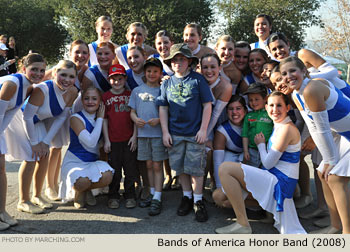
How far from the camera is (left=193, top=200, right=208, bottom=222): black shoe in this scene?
345 centimetres

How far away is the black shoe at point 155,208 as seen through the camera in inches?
143

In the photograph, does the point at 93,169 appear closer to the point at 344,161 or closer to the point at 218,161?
the point at 218,161

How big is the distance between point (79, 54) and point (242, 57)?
7.20ft

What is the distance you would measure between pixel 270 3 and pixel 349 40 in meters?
5.91

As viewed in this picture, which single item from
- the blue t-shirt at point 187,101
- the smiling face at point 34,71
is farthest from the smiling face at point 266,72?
the smiling face at point 34,71

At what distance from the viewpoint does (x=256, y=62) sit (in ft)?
13.2

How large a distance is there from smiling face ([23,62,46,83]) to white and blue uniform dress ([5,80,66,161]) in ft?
0.78

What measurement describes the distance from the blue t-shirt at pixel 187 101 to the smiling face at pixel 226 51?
0.75 metres

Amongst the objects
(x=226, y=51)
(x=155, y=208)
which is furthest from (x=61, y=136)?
(x=226, y=51)

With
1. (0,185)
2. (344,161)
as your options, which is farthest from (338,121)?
(0,185)

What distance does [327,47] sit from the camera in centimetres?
2175

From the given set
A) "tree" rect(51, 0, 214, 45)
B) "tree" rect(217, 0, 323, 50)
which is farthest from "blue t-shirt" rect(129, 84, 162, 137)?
"tree" rect(217, 0, 323, 50)

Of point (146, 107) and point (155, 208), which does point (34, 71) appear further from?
point (155, 208)

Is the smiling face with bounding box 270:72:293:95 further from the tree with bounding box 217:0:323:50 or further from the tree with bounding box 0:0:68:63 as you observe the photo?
the tree with bounding box 0:0:68:63
